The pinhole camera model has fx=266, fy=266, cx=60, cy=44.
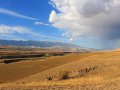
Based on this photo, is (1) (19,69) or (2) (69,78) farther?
(1) (19,69)

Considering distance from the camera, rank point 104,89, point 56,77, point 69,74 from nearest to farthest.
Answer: point 104,89, point 56,77, point 69,74

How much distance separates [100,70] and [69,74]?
4.38 metres

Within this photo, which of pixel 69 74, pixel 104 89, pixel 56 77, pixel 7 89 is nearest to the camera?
pixel 104 89

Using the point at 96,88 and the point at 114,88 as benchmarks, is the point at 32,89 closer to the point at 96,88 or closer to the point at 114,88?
the point at 96,88

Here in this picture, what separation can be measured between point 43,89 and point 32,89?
85 cm

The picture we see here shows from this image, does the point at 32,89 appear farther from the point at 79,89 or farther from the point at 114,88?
the point at 114,88

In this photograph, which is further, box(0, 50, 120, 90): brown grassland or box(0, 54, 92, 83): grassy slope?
box(0, 54, 92, 83): grassy slope

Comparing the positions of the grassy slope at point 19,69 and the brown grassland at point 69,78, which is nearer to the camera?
the brown grassland at point 69,78

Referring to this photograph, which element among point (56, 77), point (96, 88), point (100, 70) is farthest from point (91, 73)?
point (96, 88)

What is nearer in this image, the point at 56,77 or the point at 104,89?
the point at 104,89

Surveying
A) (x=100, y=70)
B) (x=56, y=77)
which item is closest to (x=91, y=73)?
(x=100, y=70)

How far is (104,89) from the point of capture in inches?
745

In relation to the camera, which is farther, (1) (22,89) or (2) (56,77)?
(2) (56,77)

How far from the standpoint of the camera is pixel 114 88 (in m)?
19.1
